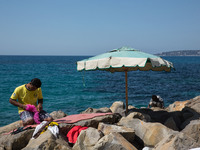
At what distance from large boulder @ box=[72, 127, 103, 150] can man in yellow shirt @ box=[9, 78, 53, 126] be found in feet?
6.01

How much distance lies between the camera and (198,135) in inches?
229

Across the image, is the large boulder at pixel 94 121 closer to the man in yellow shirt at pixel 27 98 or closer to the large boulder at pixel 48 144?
the man in yellow shirt at pixel 27 98

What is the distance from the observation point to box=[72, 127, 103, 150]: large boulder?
17.4 feet

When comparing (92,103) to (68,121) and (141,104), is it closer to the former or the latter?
(141,104)

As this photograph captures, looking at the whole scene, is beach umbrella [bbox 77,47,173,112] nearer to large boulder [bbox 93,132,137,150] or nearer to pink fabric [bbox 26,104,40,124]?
pink fabric [bbox 26,104,40,124]

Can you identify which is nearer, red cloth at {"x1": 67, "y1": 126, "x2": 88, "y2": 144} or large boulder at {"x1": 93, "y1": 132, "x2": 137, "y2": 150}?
large boulder at {"x1": 93, "y1": 132, "x2": 137, "y2": 150}

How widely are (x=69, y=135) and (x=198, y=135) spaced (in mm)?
3424

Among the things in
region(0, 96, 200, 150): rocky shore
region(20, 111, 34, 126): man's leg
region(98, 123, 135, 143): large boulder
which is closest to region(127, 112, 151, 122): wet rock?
region(0, 96, 200, 150): rocky shore

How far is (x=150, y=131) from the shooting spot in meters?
6.14

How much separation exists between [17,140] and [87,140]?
204cm

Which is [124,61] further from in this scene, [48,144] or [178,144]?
[48,144]

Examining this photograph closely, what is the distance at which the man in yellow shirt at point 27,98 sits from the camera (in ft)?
22.5

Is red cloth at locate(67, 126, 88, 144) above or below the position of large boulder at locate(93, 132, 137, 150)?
below

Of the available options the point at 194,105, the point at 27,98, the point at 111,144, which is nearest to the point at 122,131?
the point at 111,144
